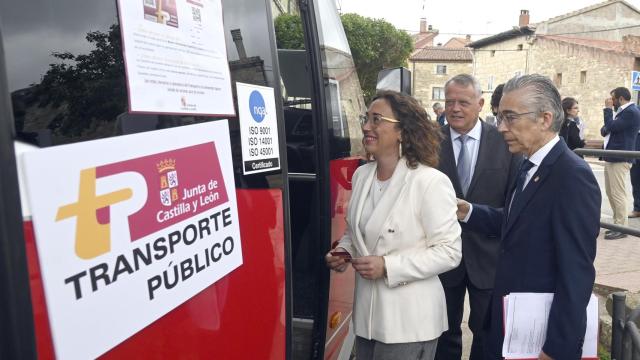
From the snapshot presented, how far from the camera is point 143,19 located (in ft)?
4.15

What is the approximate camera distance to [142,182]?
3.87 ft

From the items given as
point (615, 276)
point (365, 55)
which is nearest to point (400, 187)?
point (615, 276)

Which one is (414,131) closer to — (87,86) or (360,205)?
(360,205)

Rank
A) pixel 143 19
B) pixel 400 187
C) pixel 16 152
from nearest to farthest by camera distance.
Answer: pixel 16 152, pixel 143 19, pixel 400 187

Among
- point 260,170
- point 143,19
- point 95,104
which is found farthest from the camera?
point 260,170

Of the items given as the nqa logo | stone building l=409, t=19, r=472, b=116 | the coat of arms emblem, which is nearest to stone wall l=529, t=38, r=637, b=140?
stone building l=409, t=19, r=472, b=116

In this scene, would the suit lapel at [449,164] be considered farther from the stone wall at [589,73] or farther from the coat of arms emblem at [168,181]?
the stone wall at [589,73]

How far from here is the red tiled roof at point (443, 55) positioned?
2275 inches

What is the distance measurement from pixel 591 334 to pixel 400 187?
0.89 meters

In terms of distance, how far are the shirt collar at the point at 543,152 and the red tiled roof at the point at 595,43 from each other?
3222 cm

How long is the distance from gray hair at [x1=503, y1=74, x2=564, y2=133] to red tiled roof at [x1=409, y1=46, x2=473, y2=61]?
2282 inches

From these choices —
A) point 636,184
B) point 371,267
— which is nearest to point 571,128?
point 636,184

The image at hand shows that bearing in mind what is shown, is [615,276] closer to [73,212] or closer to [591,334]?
[591,334]

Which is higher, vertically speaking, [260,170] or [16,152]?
[16,152]
